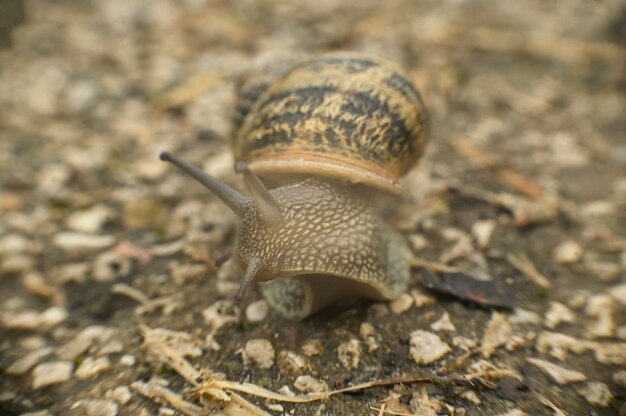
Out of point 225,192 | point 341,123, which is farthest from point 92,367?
point 341,123

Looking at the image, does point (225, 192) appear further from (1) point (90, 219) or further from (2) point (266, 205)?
(1) point (90, 219)

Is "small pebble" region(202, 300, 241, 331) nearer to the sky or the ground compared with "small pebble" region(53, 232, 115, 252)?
nearer to the ground

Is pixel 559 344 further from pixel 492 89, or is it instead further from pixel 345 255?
pixel 492 89

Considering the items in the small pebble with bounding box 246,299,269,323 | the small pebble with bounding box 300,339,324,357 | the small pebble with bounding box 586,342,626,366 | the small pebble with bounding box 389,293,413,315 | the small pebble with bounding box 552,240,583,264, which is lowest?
the small pebble with bounding box 300,339,324,357

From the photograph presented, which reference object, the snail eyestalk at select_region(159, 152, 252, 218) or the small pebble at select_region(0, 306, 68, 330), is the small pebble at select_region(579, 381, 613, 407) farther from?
the small pebble at select_region(0, 306, 68, 330)

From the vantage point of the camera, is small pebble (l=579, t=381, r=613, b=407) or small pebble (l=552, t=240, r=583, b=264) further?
small pebble (l=552, t=240, r=583, b=264)

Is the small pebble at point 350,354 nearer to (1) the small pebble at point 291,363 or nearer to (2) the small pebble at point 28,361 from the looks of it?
(1) the small pebble at point 291,363

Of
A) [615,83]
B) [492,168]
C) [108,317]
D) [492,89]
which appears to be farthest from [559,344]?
[615,83]

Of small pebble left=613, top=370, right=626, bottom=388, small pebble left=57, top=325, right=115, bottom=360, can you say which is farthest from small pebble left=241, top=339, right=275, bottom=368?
small pebble left=613, top=370, right=626, bottom=388
